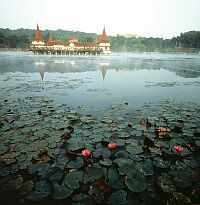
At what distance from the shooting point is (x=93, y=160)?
3.80 metres

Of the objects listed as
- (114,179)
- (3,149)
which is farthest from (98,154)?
(3,149)

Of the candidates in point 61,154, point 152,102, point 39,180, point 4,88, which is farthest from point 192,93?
point 4,88

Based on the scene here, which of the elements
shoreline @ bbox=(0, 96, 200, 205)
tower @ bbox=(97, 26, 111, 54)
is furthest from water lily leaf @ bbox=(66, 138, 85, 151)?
tower @ bbox=(97, 26, 111, 54)

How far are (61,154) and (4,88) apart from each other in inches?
316

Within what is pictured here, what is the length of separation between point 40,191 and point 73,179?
0.54 m

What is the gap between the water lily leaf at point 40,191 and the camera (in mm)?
2855

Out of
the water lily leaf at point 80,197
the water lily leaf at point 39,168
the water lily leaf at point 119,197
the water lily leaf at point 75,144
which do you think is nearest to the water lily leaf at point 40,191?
the water lily leaf at point 39,168

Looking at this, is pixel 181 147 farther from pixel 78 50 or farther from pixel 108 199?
pixel 78 50

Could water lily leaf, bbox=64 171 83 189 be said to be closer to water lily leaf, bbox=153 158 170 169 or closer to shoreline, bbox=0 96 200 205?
shoreline, bbox=0 96 200 205

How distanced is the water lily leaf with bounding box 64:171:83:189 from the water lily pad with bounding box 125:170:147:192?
0.79 m

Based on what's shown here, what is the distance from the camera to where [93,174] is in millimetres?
3348

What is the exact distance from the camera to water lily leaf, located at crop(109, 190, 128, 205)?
110 inches

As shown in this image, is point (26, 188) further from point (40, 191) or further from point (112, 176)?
point (112, 176)

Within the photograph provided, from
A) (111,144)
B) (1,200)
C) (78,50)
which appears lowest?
(1,200)
